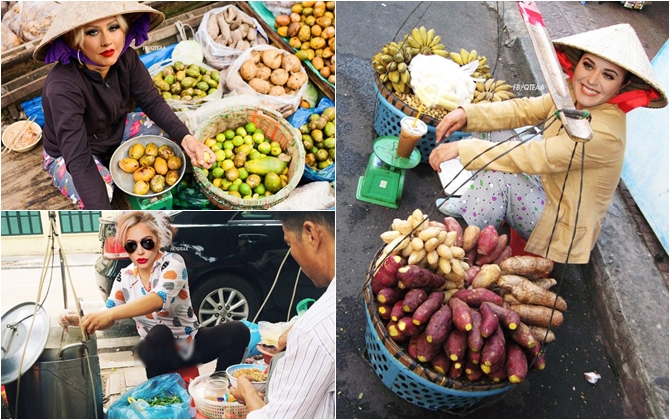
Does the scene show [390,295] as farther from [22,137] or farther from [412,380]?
[22,137]

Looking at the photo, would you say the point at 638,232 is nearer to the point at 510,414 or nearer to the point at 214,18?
the point at 510,414

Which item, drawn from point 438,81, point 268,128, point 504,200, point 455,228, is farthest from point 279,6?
point 455,228

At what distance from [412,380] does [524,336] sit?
53cm

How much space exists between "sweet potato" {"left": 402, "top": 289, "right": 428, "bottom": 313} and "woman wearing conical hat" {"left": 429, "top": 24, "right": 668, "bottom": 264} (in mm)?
619

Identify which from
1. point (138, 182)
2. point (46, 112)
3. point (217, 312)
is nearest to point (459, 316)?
point (217, 312)

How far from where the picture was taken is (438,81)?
3.28 m

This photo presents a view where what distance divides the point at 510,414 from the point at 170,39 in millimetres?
3293

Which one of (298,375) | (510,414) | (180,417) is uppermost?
(298,375)

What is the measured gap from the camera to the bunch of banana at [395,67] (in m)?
3.31

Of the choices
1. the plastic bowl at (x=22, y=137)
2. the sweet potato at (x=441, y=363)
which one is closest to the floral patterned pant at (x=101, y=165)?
the plastic bowl at (x=22, y=137)

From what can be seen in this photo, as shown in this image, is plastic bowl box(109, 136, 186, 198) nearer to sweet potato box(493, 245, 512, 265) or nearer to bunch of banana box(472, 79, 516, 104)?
sweet potato box(493, 245, 512, 265)

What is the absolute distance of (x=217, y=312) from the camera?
1.77 meters

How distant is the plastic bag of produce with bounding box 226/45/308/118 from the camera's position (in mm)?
3328

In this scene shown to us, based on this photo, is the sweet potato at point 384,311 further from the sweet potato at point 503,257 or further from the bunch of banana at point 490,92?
the bunch of banana at point 490,92
